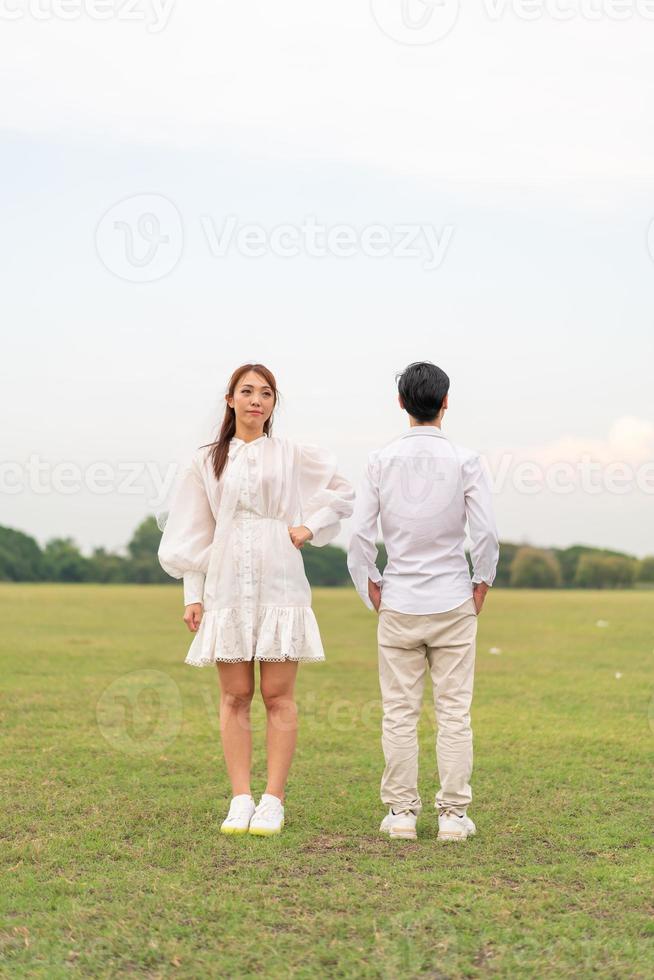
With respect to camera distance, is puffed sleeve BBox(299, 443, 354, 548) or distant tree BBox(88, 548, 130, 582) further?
distant tree BBox(88, 548, 130, 582)

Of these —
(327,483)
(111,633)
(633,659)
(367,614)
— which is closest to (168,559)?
(327,483)

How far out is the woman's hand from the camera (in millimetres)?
4684

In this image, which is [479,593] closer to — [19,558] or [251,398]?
[251,398]

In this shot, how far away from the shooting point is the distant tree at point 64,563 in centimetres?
2667

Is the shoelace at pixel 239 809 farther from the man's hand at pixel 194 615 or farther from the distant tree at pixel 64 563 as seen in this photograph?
the distant tree at pixel 64 563

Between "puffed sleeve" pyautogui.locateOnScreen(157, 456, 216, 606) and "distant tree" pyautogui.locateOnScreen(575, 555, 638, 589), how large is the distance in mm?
20612

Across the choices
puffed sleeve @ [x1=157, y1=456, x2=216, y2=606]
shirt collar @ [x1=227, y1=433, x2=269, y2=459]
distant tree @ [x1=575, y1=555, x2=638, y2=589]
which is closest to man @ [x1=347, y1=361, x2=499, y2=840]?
shirt collar @ [x1=227, y1=433, x2=269, y2=459]

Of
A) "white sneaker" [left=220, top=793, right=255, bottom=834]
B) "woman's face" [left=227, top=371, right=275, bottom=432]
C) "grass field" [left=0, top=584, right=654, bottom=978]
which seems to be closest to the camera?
"grass field" [left=0, top=584, right=654, bottom=978]

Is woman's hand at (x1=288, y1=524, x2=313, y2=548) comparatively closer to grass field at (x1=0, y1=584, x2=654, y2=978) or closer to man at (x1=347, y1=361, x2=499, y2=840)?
man at (x1=347, y1=361, x2=499, y2=840)

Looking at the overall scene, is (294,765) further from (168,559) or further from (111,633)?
(111,633)

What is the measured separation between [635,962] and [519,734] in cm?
449

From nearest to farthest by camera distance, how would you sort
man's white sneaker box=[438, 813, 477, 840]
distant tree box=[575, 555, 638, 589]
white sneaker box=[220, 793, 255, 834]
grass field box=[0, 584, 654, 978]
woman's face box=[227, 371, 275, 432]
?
grass field box=[0, 584, 654, 978], man's white sneaker box=[438, 813, 477, 840], white sneaker box=[220, 793, 255, 834], woman's face box=[227, 371, 275, 432], distant tree box=[575, 555, 638, 589]

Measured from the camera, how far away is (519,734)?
7.68 meters

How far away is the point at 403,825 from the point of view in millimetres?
4578
